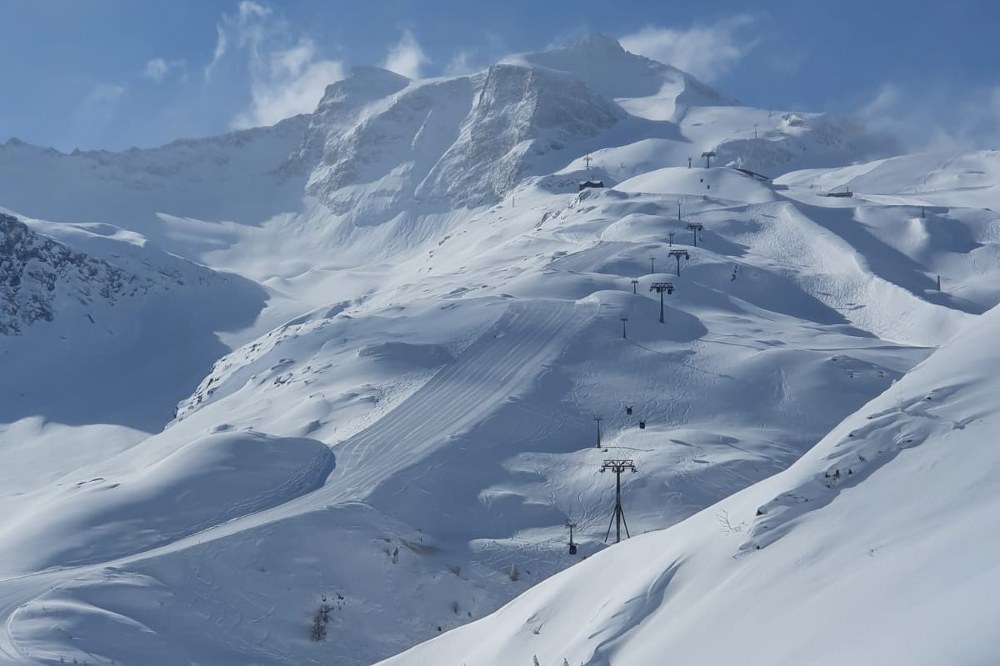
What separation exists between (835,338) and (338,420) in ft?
89.2

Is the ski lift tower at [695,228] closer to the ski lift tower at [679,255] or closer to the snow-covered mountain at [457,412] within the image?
→ the snow-covered mountain at [457,412]

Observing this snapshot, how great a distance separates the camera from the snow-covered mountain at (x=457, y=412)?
113ft

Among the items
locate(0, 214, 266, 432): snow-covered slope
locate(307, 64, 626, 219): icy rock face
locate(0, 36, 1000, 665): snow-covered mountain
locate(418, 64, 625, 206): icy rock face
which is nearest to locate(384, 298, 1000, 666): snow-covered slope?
locate(0, 36, 1000, 665): snow-covered mountain

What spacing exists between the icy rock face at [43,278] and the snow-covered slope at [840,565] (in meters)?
114

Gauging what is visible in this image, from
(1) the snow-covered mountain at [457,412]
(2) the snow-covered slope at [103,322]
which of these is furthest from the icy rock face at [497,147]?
(1) the snow-covered mountain at [457,412]

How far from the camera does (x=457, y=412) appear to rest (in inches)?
1977

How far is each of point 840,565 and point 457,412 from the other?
36.8 meters

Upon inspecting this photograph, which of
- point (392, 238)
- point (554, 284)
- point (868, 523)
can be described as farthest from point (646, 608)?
point (392, 238)

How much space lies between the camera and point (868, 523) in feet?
47.9

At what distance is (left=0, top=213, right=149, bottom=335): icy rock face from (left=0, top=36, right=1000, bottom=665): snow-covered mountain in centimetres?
140

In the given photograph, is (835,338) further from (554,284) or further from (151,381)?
(151,381)

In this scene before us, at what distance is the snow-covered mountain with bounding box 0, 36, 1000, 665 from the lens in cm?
3456

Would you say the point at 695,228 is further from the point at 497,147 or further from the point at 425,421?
the point at 497,147

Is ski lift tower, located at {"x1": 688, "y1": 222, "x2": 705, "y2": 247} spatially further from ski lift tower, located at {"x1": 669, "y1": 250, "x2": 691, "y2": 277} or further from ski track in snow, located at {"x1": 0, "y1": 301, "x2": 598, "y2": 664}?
ski track in snow, located at {"x1": 0, "y1": 301, "x2": 598, "y2": 664}
